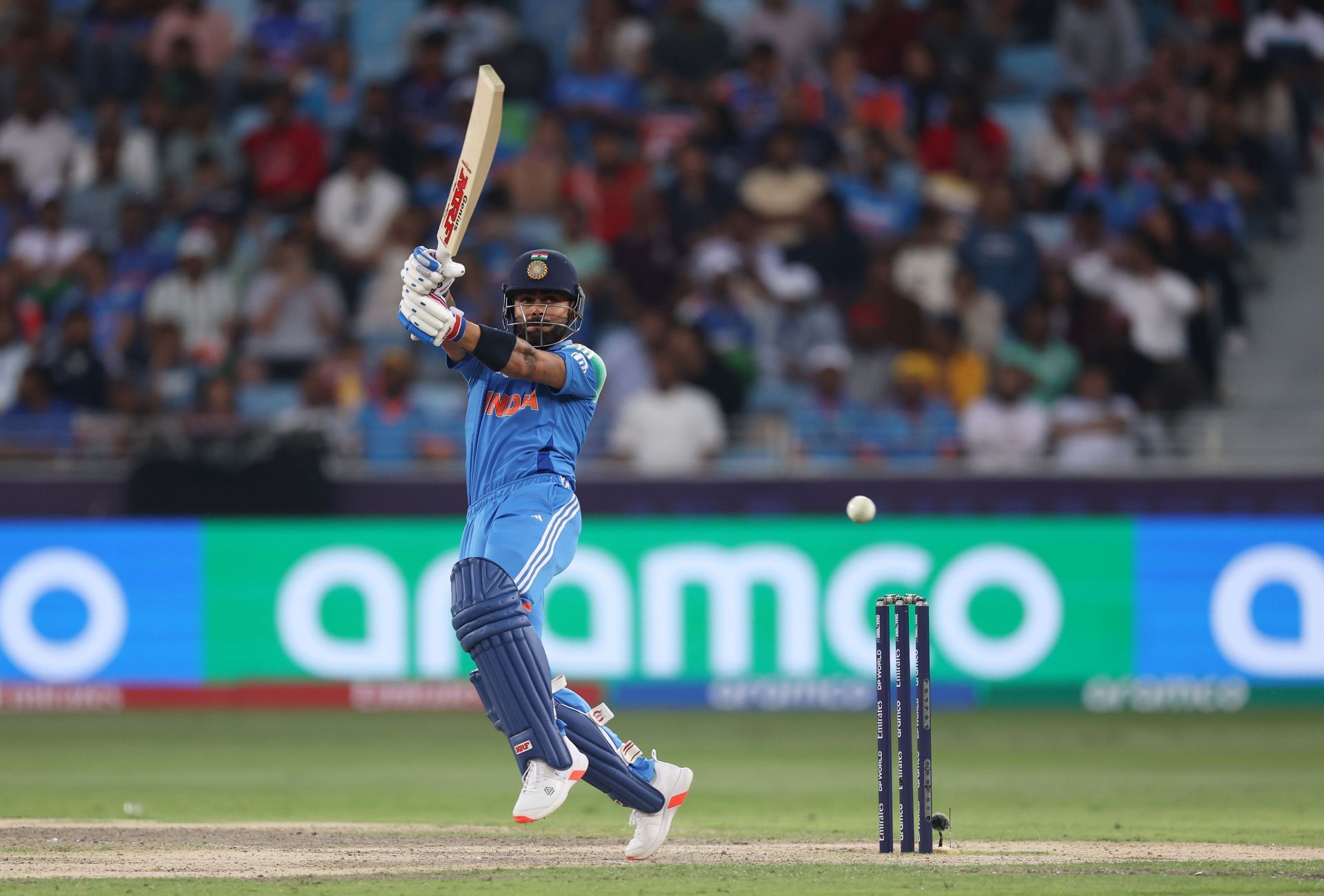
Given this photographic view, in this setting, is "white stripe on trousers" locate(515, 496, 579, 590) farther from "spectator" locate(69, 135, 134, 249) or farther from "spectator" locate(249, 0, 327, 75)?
"spectator" locate(249, 0, 327, 75)

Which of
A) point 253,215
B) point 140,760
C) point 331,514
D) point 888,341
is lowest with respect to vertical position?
point 140,760

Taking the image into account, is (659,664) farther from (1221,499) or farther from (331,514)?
(1221,499)

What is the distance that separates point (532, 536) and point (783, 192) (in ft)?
32.2

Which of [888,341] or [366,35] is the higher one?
[366,35]

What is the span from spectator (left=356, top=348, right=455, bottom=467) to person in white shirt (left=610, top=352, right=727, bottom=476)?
132 centimetres

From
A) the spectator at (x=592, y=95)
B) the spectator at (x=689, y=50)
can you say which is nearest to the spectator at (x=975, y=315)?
the spectator at (x=689, y=50)

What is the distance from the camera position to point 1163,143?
16406 mm

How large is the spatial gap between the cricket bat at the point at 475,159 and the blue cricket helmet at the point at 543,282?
0.27 meters

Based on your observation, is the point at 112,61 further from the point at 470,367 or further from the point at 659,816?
the point at 659,816

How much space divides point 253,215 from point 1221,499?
8.26 meters

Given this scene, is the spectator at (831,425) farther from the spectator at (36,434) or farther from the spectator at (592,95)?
the spectator at (36,434)

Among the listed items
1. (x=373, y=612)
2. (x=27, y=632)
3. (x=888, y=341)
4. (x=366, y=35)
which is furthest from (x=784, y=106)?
(x=27, y=632)

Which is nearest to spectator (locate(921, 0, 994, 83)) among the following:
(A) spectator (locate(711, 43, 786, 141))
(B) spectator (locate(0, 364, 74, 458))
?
(A) spectator (locate(711, 43, 786, 141))

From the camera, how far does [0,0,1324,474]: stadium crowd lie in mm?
14352
